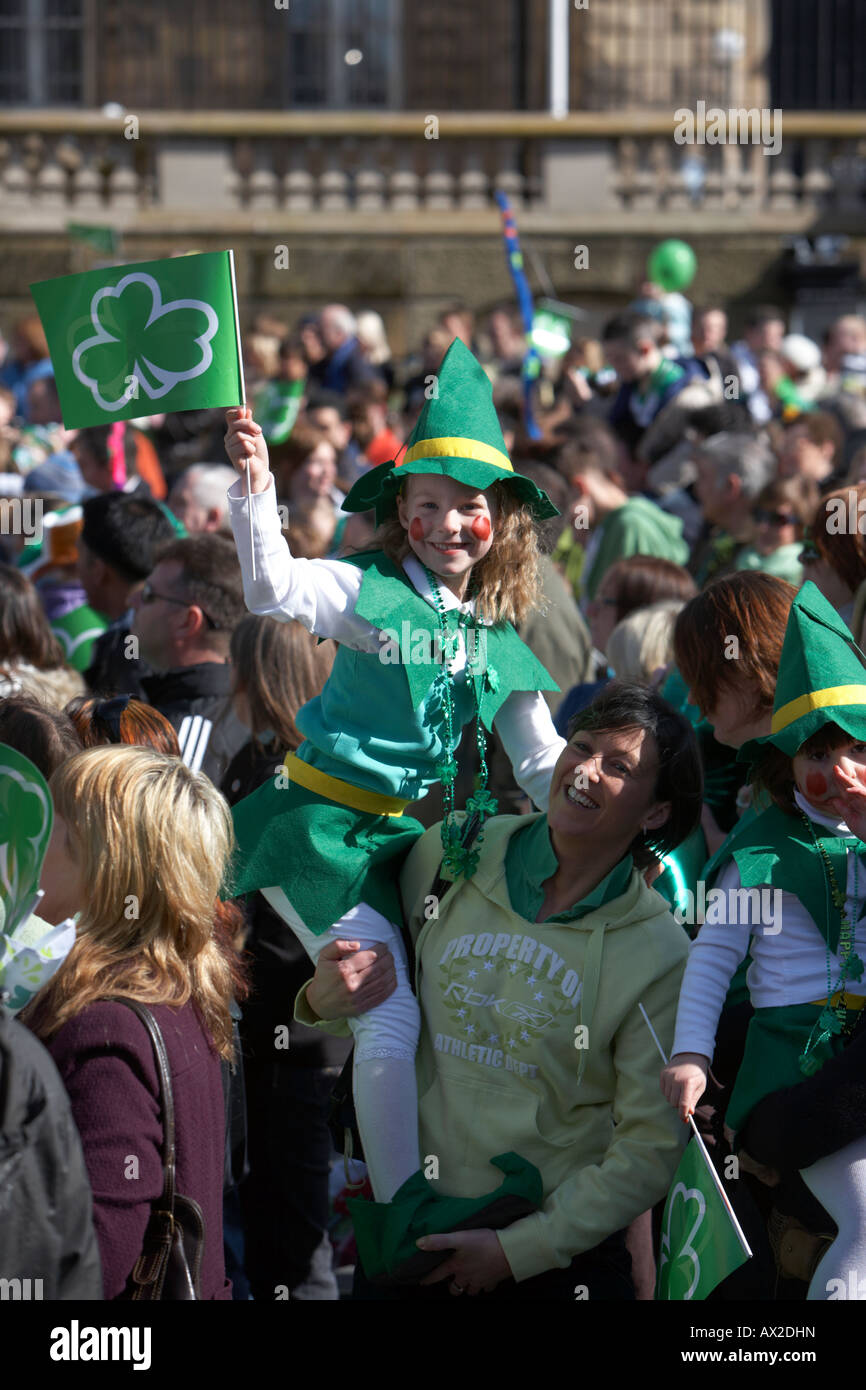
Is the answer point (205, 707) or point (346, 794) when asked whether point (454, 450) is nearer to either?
point (346, 794)

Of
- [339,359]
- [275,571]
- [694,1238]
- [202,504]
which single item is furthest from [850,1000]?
[339,359]

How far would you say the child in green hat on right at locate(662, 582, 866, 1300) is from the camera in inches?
106

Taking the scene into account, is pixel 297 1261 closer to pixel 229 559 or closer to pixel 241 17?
pixel 229 559

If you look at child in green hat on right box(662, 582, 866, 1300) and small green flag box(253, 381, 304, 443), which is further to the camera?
small green flag box(253, 381, 304, 443)

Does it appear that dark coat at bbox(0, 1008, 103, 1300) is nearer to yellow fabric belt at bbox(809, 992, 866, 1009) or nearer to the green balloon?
yellow fabric belt at bbox(809, 992, 866, 1009)

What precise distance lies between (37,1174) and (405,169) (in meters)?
14.5

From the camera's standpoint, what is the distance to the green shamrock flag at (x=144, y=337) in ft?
10.4

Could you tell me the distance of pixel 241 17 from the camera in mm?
16672

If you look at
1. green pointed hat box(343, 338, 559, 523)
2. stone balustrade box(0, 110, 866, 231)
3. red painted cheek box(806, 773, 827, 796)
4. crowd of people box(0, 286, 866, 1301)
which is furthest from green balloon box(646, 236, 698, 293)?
red painted cheek box(806, 773, 827, 796)

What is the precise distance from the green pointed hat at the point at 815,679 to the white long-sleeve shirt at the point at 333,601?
52cm

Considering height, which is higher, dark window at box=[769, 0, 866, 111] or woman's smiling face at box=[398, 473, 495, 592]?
dark window at box=[769, 0, 866, 111]

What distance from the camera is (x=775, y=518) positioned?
5.63 m

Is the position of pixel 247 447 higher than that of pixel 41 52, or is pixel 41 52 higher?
pixel 41 52
